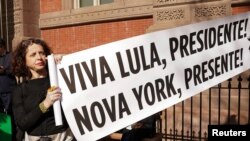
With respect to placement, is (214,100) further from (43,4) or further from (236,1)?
(43,4)

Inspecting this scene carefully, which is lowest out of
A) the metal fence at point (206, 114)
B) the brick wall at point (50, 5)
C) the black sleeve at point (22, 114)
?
the metal fence at point (206, 114)

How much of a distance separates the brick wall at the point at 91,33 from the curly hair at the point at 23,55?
216 inches

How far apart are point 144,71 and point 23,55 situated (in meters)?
1.00

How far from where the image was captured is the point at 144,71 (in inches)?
102

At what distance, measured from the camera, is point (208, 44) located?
9.62 ft

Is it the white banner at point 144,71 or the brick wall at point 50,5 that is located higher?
the brick wall at point 50,5

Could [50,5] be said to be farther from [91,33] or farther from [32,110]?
[32,110]

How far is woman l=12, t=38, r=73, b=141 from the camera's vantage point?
6.82 feet

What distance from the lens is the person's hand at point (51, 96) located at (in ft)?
6.70

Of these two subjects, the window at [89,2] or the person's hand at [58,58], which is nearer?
the person's hand at [58,58]

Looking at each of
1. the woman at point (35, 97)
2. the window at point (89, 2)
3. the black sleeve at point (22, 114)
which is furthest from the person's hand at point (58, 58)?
the window at point (89, 2)

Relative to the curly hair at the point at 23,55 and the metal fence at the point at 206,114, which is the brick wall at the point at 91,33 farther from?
the curly hair at the point at 23,55

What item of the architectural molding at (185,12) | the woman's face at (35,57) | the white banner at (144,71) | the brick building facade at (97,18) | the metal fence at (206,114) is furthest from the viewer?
the brick building facade at (97,18)

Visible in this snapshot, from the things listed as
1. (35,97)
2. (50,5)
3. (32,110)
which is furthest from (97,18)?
(32,110)
